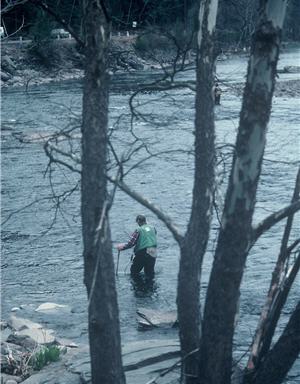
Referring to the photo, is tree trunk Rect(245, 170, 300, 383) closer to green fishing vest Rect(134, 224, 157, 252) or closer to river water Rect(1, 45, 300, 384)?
river water Rect(1, 45, 300, 384)

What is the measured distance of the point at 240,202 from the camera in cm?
539

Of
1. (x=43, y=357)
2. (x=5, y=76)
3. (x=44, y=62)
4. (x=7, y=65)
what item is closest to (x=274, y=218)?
(x=43, y=357)

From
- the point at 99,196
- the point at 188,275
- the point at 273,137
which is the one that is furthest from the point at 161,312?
the point at 273,137

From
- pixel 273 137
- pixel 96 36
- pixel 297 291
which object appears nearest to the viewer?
pixel 96 36

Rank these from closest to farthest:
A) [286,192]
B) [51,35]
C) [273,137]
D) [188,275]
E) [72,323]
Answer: [188,275]
[72,323]
[286,192]
[273,137]
[51,35]

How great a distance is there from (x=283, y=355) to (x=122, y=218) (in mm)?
13231

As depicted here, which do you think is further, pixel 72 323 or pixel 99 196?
pixel 72 323

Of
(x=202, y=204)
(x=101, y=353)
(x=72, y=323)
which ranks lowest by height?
(x=72, y=323)

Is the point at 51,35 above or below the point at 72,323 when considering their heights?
above

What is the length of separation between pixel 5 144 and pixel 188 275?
2307 centimetres

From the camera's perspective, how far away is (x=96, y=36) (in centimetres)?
612

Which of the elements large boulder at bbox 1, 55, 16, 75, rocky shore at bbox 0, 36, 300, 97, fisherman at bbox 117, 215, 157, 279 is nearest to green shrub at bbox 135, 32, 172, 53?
fisherman at bbox 117, 215, 157, 279

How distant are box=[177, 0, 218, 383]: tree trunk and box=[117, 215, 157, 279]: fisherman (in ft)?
19.7

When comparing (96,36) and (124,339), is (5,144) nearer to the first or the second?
(124,339)
